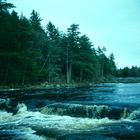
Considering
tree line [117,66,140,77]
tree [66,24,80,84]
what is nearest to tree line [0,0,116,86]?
tree [66,24,80,84]

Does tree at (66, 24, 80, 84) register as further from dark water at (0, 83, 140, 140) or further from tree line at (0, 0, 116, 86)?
dark water at (0, 83, 140, 140)

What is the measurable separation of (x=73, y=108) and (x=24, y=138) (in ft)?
22.5

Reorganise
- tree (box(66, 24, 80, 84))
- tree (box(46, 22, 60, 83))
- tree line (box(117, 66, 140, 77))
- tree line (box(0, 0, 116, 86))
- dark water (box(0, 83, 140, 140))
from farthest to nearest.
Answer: tree line (box(117, 66, 140, 77))
tree (box(66, 24, 80, 84))
tree (box(46, 22, 60, 83))
tree line (box(0, 0, 116, 86))
dark water (box(0, 83, 140, 140))

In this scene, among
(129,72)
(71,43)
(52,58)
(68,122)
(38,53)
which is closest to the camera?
(68,122)

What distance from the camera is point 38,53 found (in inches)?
1807

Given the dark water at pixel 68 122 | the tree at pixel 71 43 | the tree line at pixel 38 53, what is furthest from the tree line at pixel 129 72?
the dark water at pixel 68 122

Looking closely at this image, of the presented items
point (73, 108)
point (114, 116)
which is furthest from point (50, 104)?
point (114, 116)

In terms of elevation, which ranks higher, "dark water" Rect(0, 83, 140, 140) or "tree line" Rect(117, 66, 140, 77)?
"tree line" Rect(117, 66, 140, 77)

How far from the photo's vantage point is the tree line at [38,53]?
37.8 metres

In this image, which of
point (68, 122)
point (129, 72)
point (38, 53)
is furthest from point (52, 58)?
point (129, 72)

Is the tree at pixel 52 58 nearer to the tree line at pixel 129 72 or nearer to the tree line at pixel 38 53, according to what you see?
the tree line at pixel 38 53

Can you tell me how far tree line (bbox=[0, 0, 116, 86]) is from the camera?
3778 cm

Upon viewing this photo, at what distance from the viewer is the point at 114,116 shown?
1608cm

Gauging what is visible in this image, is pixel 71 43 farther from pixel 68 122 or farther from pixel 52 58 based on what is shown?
pixel 68 122
